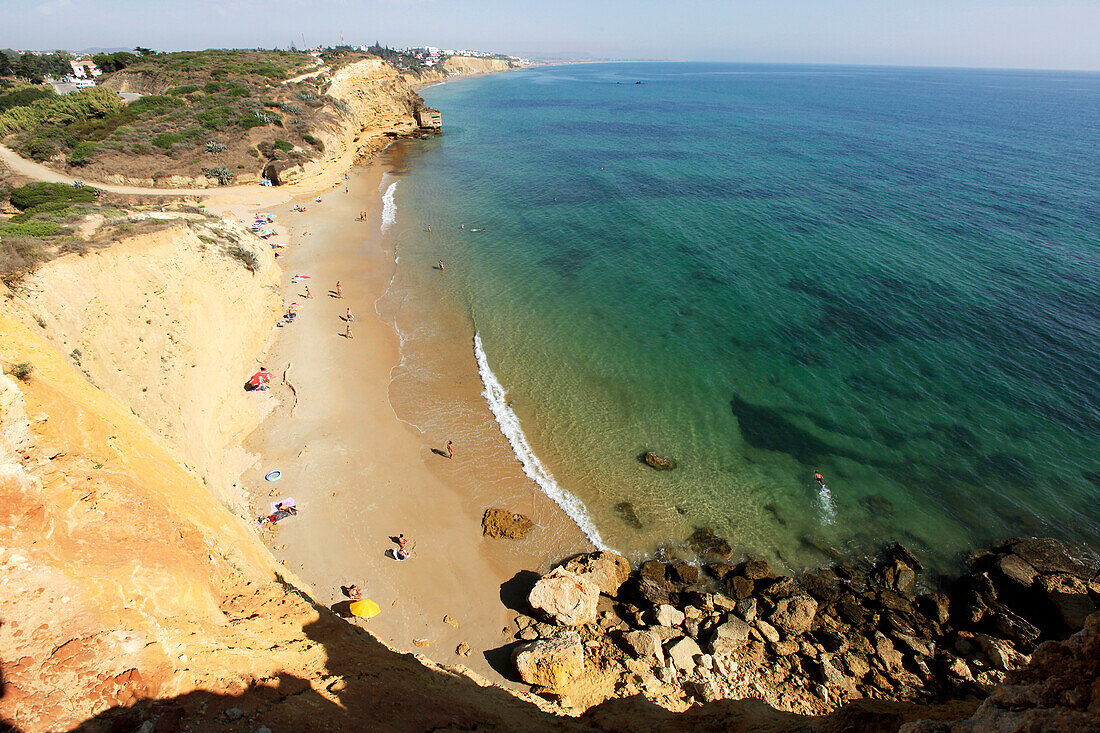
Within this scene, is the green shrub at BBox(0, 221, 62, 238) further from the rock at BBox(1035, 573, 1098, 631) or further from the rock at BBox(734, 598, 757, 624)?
the rock at BBox(1035, 573, 1098, 631)

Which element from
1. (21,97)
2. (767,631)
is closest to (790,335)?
(767,631)

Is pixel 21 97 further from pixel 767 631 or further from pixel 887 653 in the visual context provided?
pixel 887 653

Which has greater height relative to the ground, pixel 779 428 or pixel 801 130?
pixel 801 130

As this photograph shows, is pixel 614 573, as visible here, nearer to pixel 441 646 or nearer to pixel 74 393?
pixel 441 646

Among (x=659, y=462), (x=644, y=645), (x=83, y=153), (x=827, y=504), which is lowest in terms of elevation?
(x=644, y=645)

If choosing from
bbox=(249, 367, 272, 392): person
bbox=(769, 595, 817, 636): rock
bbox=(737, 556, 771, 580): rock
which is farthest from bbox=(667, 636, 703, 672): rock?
bbox=(249, 367, 272, 392): person

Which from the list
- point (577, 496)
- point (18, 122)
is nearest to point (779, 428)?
point (577, 496)

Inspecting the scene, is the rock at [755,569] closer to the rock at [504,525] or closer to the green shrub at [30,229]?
the rock at [504,525]
